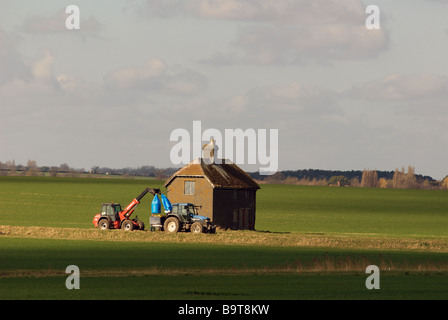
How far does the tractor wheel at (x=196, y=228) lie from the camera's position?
66.5m

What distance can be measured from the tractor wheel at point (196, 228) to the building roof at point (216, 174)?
9.90 m

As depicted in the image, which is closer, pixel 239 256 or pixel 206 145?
pixel 239 256

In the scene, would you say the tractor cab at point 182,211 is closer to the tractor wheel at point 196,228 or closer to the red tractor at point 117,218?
the tractor wheel at point 196,228

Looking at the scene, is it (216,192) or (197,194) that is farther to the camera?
(197,194)

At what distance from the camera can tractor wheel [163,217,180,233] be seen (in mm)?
66812

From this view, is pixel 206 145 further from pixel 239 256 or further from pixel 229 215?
pixel 239 256

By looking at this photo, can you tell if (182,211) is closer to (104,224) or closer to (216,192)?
(104,224)

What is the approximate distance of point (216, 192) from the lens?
77188mm

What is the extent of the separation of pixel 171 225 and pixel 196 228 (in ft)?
6.43

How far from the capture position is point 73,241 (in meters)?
61.4

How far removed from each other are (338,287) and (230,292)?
187 inches

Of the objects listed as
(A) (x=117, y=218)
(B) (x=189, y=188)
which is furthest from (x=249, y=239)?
(B) (x=189, y=188)

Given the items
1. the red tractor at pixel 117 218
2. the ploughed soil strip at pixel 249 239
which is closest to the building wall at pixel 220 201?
the red tractor at pixel 117 218
